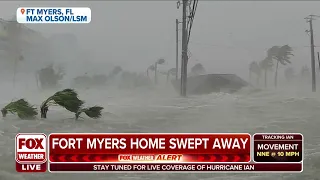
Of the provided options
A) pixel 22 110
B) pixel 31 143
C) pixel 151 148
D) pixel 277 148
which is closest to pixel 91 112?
pixel 22 110

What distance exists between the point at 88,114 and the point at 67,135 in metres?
4.43

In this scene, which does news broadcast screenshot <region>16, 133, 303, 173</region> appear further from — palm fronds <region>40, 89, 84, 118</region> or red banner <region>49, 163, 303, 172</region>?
palm fronds <region>40, 89, 84, 118</region>

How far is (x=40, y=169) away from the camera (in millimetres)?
3631

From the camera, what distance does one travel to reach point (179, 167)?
11.7 ft

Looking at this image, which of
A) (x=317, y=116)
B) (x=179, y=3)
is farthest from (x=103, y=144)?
(x=179, y=3)

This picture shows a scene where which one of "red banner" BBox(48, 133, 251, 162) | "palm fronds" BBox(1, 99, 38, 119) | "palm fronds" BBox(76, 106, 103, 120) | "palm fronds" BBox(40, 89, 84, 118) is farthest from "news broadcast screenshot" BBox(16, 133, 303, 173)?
"palm fronds" BBox(1, 99, 38, 119)

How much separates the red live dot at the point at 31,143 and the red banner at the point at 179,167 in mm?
273

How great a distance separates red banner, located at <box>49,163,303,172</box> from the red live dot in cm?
27

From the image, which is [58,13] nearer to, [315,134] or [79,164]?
[79,164]

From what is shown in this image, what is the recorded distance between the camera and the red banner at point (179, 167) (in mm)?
3508

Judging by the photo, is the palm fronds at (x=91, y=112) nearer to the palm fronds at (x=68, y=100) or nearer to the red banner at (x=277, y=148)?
the palm fronds at (x=68, y=100)

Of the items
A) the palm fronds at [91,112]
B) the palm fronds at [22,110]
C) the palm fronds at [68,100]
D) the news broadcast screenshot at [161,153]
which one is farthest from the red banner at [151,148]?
the palm fronds at [22,110]

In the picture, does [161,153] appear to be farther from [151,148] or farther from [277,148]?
[277,148]

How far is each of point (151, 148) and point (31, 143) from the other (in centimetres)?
135
